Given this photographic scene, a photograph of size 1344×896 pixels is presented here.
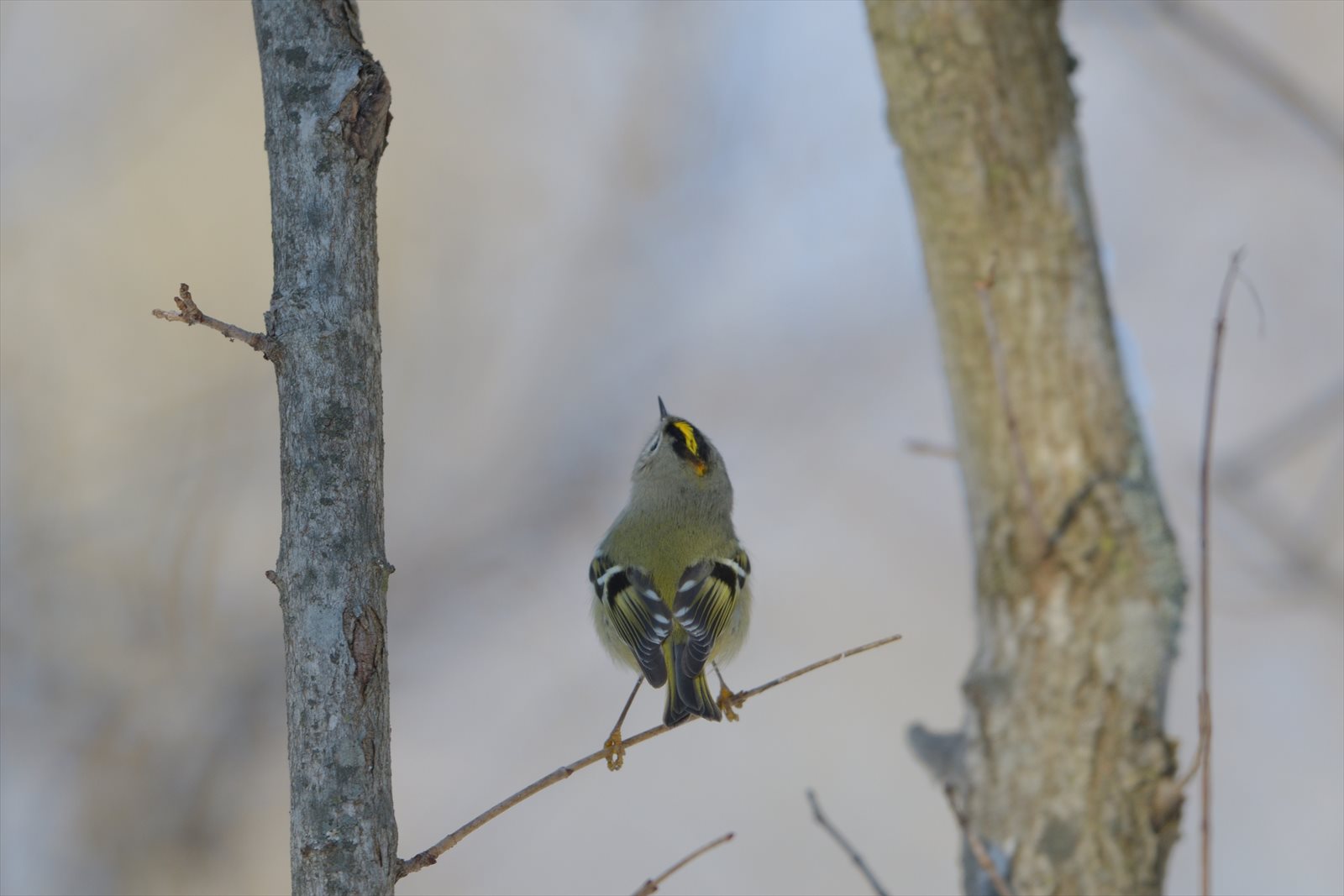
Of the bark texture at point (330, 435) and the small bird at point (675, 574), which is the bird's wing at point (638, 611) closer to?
the small bird at point (675, 574)

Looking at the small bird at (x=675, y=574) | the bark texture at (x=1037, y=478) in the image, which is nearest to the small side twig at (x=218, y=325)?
the small bird at (x=675, y=574)

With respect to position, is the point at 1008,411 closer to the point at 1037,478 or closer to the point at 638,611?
the point at 1037,478

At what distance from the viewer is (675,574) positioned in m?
2.56

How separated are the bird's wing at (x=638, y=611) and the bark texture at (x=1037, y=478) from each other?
0.61 m

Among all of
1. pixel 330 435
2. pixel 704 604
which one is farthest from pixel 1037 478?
pixel 330 435

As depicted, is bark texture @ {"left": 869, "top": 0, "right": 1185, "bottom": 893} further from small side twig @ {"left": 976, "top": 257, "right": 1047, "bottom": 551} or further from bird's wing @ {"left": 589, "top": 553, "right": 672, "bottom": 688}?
bird's wing @ {"left": 589, "top": 553, "right": 672, "bottom": 688}

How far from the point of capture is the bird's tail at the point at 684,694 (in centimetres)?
224

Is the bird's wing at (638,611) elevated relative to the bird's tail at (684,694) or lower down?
elevated

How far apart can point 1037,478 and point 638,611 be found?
890mm

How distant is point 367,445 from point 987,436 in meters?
1.53

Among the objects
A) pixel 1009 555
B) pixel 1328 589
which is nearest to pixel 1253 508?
pixel 1328 589

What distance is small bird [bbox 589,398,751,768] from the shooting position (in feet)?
7.93

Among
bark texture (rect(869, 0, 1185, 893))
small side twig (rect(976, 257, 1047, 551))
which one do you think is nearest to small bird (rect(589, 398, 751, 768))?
bark texture (rect(869, 0, 1185, 893))

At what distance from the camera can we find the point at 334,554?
1220 mm
